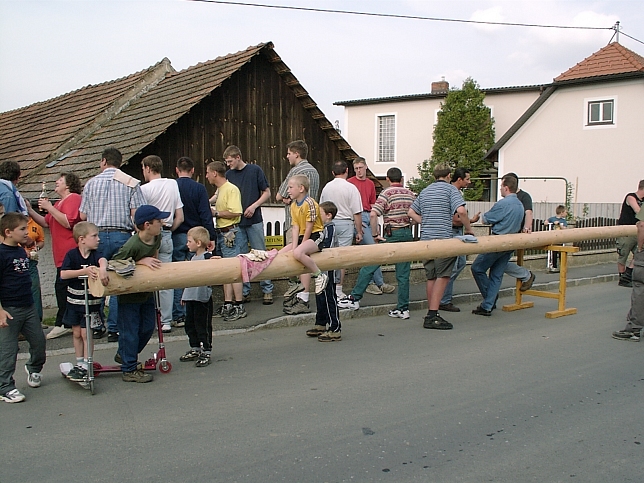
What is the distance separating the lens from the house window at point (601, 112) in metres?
25.7

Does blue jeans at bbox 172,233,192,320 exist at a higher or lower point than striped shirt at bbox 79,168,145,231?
lower

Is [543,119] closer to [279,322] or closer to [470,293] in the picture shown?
[470,293]

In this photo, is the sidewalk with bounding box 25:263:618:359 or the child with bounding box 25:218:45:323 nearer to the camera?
the child with bounding box 25:218:45:323

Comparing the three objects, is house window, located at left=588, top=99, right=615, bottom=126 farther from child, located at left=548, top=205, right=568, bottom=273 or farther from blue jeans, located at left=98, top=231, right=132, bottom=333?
blue jeans, located at left=98, top=231, right=132, bottom=333

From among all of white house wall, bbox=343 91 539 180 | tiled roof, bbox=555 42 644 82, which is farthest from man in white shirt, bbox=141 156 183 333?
white house wall, bbox=343 91 539 180

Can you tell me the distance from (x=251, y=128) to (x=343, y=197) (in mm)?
5853

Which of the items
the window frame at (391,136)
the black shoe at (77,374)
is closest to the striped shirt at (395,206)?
the black shoe at (77,374)

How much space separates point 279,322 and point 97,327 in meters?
2.16

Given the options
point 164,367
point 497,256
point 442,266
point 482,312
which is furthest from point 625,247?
point 164,367

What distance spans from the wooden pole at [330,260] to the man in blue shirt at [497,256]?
419 mm

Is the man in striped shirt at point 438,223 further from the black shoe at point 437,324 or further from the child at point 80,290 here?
the child at point 80,290

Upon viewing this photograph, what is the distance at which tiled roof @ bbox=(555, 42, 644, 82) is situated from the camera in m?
25.1

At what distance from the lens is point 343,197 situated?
8773 mm

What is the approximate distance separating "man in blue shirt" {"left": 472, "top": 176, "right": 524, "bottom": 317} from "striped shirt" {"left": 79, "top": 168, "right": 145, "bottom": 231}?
480 centimetres
